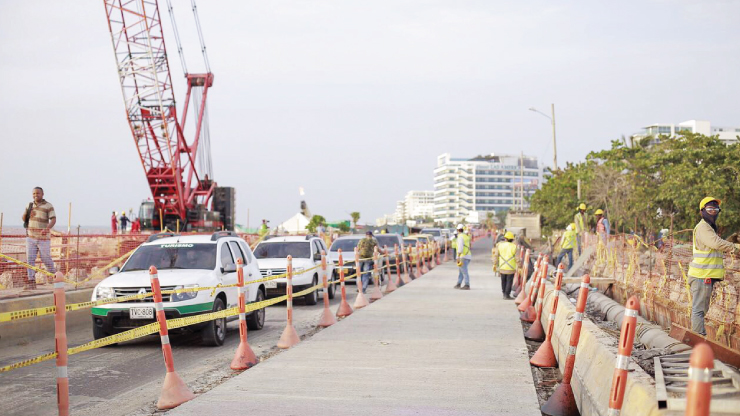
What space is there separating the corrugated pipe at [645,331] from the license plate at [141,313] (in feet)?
21.5

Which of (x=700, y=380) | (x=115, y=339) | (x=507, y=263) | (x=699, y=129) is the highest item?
(x=699, y=129)

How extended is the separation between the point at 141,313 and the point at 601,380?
6.68 m

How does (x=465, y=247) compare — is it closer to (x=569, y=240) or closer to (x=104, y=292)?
(x=569, y=240)

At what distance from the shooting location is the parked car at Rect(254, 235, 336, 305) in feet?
58.6

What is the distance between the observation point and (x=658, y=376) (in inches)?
195

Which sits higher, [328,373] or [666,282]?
[666,282]

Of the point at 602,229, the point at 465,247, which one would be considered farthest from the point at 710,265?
the point at 465,247

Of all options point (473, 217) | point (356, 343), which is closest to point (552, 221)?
point (356, 343)

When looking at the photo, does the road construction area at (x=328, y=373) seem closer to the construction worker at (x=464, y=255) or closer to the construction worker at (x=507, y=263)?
the construction worker at (x=507, y=263)

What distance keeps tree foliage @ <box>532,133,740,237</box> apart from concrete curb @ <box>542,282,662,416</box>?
58.3ft

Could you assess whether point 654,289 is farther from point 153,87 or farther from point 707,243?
point 153,87

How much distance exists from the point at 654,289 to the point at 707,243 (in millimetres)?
4045

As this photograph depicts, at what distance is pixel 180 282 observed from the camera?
11.0 meters

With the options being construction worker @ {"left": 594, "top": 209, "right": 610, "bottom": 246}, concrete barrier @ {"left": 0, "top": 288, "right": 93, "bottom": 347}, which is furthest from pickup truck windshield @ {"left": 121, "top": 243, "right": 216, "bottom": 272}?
construction worker @ {"left": 594, "top": 209, "right": 610, "bottom": 246}
